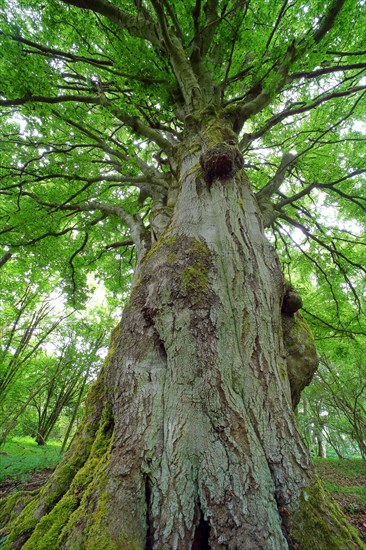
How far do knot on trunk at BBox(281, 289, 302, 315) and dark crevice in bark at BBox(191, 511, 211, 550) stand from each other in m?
1.96

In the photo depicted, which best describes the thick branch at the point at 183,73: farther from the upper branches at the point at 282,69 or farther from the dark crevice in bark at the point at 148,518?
the dark crevice in bark at the point at 148,518

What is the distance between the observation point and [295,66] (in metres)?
3.46

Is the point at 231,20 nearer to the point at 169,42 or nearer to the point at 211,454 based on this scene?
the point at 169,42

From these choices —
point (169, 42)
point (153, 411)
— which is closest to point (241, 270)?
point (153, 411)

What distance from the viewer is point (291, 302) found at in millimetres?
2748

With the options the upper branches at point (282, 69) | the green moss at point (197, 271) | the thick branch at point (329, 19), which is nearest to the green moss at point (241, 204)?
the green moss at point (197, 271)

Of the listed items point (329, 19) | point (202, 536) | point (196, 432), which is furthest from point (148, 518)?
point (329, 19)

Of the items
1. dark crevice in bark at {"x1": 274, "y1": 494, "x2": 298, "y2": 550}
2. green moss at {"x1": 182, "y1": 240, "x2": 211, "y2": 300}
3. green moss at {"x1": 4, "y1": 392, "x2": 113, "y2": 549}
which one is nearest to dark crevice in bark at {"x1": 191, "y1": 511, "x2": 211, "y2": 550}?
dark crevice in bark at {"x1": 274, "y1": 494, "x2": 298, "y2": 550}

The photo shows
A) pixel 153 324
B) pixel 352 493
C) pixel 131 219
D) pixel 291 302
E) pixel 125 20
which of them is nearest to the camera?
pixel 153 324

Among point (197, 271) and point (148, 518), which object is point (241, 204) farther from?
point (148, 518)

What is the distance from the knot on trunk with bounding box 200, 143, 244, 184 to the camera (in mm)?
2750

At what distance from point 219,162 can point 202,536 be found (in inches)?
111

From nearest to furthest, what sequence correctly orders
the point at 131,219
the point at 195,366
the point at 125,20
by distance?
the point at 195,366
the point at 125,20
the point at 131,219

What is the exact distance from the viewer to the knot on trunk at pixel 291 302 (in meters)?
2.73
